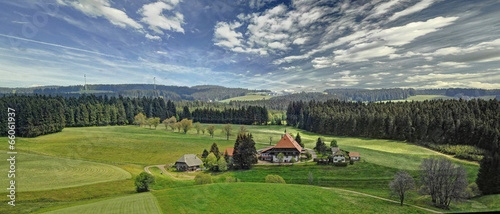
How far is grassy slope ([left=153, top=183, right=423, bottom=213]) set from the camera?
23.5 metres

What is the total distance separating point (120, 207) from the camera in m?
23.0

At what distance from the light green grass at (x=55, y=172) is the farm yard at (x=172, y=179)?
0.39 ft

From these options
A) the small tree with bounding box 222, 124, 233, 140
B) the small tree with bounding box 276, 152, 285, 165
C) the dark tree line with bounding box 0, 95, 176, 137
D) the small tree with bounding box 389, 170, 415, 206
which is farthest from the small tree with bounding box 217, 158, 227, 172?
the dark tree line with bounding box 0, 95, 176, 137

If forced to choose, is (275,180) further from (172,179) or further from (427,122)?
(427,122)

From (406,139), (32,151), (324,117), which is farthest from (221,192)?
(324,117)

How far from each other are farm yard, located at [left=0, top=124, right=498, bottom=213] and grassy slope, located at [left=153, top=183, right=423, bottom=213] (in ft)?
0.43

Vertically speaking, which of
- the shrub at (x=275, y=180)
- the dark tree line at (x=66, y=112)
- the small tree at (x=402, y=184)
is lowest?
the shrub at (x=275, y=180)

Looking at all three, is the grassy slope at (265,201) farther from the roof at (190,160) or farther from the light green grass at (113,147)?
the light green grass at (113,147)

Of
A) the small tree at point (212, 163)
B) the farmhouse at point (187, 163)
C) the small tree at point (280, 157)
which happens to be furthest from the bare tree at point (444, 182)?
the farmhouse at point (187, 163)

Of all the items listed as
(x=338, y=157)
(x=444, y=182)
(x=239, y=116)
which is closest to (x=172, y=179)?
(x=338, y=157)

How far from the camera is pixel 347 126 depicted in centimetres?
9112

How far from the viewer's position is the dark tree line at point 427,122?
53.9 meters

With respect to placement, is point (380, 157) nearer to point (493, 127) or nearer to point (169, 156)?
point (493, 127)

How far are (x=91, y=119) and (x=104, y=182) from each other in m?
80.0
